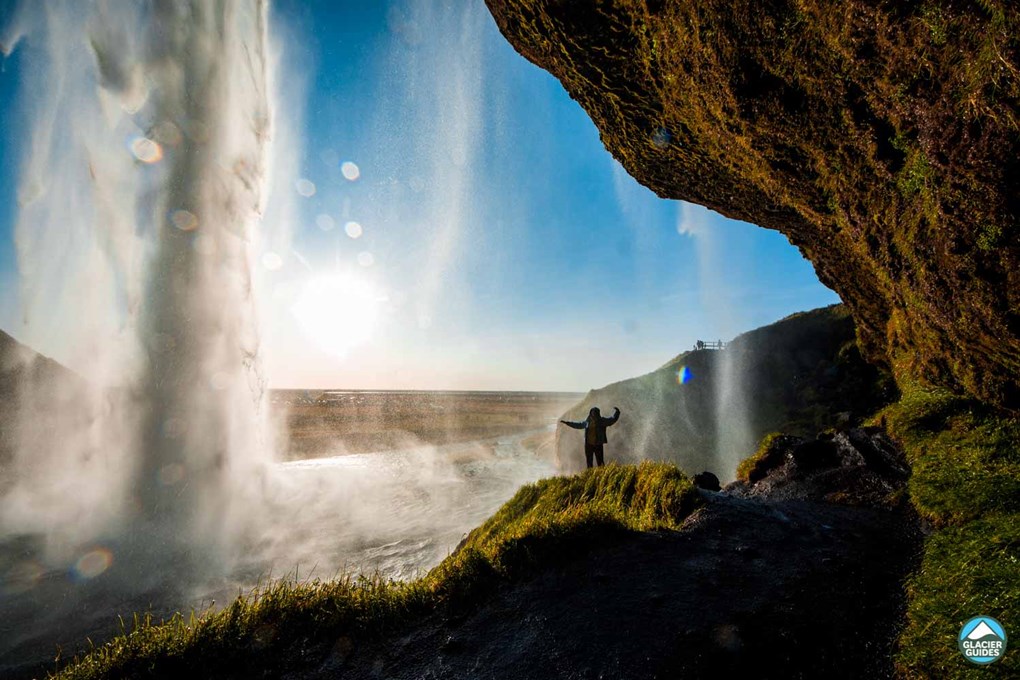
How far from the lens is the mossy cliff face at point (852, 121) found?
4.14 metres

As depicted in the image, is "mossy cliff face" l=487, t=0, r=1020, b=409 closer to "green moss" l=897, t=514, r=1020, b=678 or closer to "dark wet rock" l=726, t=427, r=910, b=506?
"dark wet rock" l=726, t=427, r=910, b=506

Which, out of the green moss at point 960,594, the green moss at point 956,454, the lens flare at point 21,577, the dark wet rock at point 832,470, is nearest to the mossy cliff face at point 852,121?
the green moss at point 956,454

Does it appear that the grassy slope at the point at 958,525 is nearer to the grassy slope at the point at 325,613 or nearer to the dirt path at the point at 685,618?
the dirt path at the point at 685,618

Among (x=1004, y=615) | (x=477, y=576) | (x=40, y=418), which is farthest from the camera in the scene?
(x=40, y=418)

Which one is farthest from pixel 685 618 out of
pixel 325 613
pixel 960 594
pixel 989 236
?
pixel 989 236

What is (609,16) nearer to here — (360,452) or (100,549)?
(100,549)

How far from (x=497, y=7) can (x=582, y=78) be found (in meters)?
2.33

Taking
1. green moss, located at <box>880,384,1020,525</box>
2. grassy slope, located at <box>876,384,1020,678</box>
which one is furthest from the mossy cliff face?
grassy slope, located at <box>876,384,1020,678</box>

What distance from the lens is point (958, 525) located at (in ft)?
18.3

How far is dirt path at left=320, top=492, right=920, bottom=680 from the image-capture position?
342 cm

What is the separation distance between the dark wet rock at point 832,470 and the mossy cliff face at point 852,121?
2118 mm

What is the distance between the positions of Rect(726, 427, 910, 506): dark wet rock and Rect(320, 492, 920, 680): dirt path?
247cm

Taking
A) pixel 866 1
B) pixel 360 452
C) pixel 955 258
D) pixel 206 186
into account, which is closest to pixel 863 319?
pixel 955 258

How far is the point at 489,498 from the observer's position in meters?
18.0
